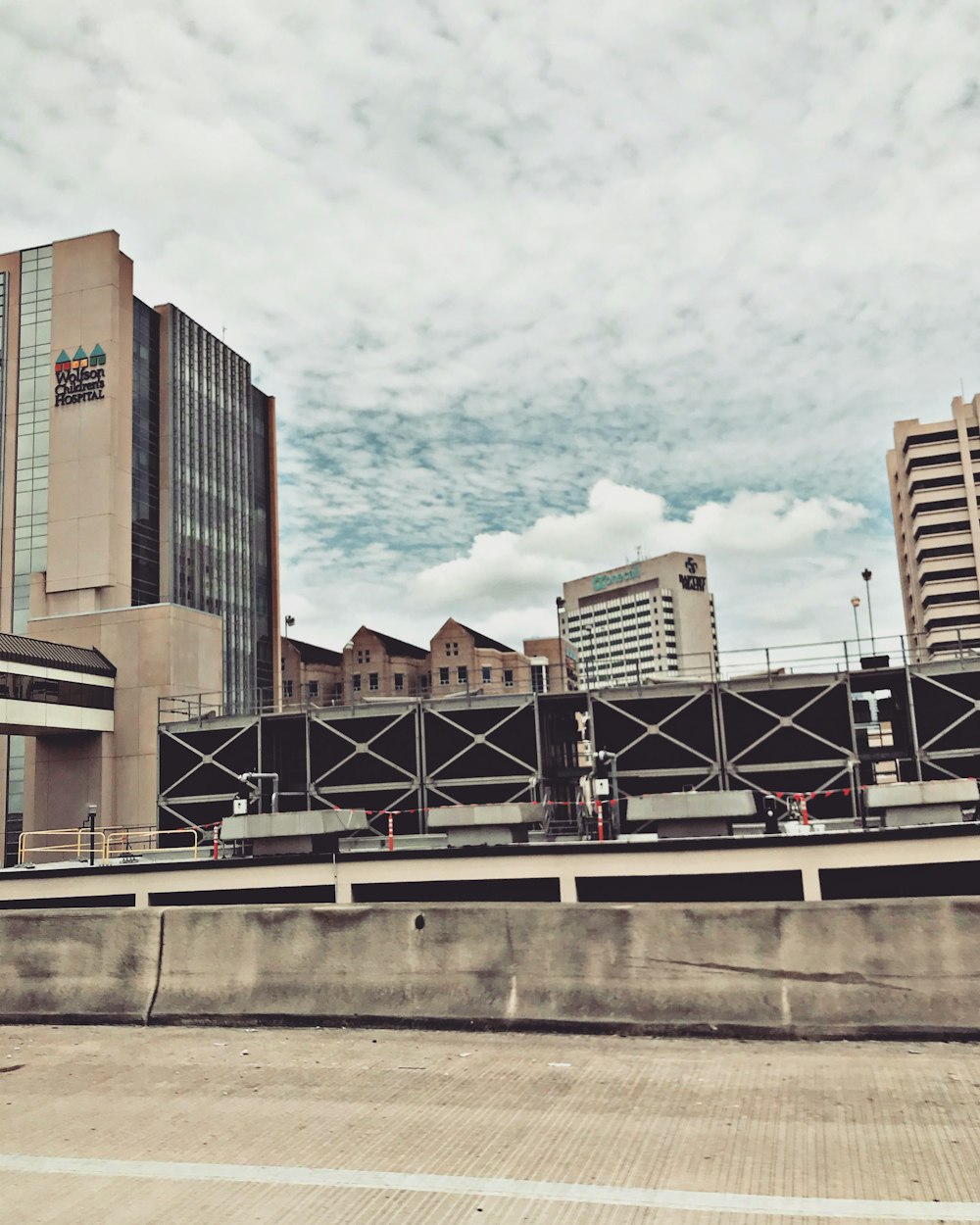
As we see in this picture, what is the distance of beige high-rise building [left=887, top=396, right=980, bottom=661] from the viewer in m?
109

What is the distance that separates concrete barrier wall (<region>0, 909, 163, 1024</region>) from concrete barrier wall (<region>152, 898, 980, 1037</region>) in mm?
325

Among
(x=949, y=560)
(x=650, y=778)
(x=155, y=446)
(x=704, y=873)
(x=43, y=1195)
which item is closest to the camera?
(x=43, y=1195)

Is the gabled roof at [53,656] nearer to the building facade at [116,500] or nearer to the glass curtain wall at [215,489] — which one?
the building facade at [116,500]

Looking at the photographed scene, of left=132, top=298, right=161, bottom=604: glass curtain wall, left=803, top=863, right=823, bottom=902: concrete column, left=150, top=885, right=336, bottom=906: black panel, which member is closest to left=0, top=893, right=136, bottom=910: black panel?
left=150, top=885, right=336, bottom=906: black panel

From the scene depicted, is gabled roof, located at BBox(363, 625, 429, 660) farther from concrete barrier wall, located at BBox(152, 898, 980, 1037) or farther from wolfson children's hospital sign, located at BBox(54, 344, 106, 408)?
concrete barrier wall, located at BBox(152, 898, 980, 1037)

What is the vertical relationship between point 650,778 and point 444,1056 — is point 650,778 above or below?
above

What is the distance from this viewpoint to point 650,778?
33.9 metres

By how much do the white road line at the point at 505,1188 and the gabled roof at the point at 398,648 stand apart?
11844cm

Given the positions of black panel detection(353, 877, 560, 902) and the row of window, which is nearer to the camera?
black panel detection(353, 877, 560, 902)

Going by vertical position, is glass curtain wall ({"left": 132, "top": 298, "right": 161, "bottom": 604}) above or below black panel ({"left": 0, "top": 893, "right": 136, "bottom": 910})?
above

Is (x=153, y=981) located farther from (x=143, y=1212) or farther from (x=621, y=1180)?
(x=621, y=1180)

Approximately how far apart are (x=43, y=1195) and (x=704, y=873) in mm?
9333

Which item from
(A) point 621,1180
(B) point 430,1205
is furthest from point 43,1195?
Answer: (A) point 621,1180

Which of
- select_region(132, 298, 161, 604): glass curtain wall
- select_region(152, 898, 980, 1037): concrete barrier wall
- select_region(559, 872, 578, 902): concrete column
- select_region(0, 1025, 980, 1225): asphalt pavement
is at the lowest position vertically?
select_region(0, 1025, 980, 1225): asphalt pavement
